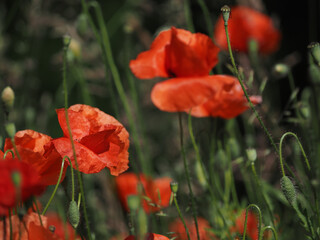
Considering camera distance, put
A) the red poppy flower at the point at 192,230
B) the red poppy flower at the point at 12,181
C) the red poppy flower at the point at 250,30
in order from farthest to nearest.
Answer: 1. the red poppy flower at the point at 250,30
2. the red poppy flower at the point at 192,230
3. the red poppy flower at the point at 12,181

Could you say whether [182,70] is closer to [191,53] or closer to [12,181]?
[191,53]

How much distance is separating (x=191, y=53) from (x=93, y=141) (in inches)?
10.7

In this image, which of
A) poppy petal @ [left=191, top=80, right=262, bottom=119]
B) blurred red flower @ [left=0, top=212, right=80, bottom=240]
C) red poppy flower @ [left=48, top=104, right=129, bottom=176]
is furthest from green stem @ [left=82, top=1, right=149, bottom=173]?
blurred red flower @ [left=0, top=212, right=80, bottom=240]

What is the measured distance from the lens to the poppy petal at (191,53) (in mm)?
1073

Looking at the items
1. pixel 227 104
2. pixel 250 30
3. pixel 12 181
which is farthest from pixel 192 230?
pixel 250 30

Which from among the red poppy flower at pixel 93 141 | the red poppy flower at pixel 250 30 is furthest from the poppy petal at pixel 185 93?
the red poppy flower at pixel 250 30

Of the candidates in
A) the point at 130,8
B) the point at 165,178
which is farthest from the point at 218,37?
the point at 165,178

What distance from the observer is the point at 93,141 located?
3.09 feet

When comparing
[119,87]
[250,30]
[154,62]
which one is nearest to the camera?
[154,62]

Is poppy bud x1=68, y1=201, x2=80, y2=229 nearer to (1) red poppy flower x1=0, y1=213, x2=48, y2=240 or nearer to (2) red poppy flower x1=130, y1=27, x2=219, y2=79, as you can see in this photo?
(1) red poppy flower x1=0, y1=213, x2=48, y2=240

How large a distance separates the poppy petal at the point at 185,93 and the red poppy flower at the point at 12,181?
30cm

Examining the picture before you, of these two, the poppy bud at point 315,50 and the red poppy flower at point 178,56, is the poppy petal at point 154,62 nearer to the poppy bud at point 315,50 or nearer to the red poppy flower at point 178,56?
the red poppy flower at point 178,56

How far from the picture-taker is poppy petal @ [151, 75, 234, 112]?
1.01 meters

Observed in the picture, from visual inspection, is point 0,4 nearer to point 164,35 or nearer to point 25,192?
point 164,35
